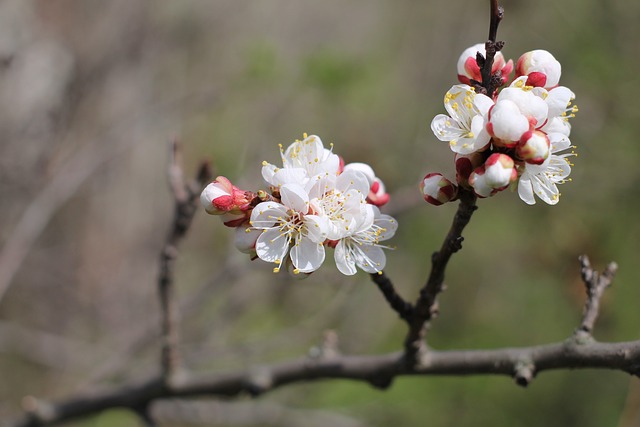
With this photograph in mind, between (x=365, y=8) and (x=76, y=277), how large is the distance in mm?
3267

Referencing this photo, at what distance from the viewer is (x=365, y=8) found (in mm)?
5562

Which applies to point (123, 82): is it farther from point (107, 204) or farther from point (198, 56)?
point (107, 204)

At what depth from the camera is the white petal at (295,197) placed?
1.14 m

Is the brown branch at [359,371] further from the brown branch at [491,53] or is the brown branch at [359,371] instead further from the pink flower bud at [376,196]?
the brown branch at [491,53]

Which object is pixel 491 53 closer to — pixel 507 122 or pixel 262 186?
pixel 507 122

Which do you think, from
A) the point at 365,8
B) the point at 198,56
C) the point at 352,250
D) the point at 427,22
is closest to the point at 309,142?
the point at 352,250

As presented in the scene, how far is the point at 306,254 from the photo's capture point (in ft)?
3.93

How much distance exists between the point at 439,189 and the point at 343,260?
225mm

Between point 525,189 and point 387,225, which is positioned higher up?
point 525,189

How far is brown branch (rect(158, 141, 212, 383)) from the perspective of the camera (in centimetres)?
164

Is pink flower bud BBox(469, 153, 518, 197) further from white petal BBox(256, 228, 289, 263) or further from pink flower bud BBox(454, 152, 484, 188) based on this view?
white petal BBox(256, 228, 289, 263)

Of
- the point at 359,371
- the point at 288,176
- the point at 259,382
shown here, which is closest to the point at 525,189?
the point at 288,176

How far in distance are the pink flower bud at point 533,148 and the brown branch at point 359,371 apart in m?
0.43

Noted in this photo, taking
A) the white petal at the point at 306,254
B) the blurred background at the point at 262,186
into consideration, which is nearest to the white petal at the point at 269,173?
the white petal at the point at 306,254
